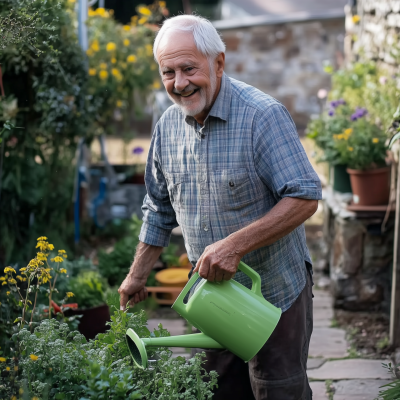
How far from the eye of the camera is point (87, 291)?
118 inches

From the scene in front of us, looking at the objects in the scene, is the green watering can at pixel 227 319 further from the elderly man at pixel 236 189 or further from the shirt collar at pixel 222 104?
the shirt collar at pixel 222 104

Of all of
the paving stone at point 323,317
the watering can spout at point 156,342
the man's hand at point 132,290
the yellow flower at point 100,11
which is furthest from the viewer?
Answer: the yellow flower at point 100,11

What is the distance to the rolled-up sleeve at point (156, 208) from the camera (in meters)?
2.15

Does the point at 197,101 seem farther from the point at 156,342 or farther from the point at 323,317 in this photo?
the point at 323,317

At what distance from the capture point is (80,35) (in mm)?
4145

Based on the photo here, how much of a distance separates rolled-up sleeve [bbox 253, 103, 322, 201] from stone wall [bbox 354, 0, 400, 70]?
6.62 feet

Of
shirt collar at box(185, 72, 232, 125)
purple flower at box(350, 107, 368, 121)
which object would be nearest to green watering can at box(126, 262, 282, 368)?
shirt collar at box(185, 72, 232, 125)

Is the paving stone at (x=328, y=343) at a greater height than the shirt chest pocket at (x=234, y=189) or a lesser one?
lesser

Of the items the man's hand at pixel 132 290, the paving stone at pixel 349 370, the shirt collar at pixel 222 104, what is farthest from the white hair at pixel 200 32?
the paving stone at pixel 349 370

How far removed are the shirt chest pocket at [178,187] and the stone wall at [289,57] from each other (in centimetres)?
890

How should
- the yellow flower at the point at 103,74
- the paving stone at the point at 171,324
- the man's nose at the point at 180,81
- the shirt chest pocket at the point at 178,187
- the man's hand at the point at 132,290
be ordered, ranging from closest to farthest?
the man's nose at the point at 180,81 < the shirt chest pocket at the point at 178,187 < the man's hand at the point at 132,290 < the paving stone at the point at 171,324 < the yellow flower at the point at 103,74

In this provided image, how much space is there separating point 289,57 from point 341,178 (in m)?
7.04

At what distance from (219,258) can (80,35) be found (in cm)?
294

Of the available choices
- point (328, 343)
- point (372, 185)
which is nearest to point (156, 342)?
point (328, 343)
